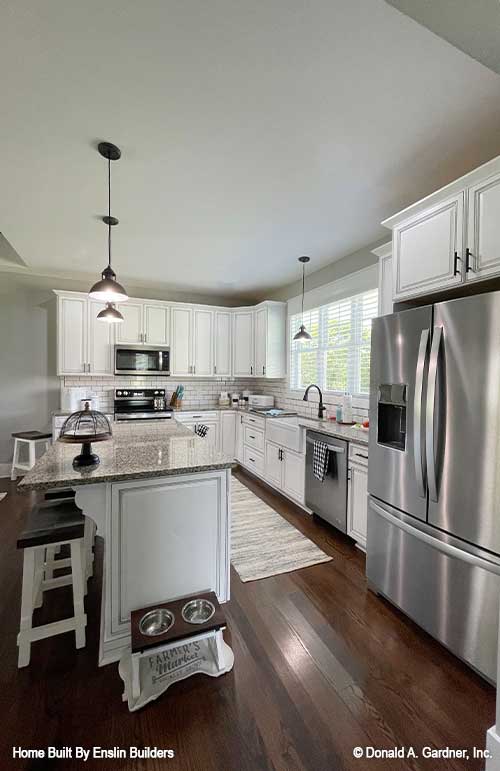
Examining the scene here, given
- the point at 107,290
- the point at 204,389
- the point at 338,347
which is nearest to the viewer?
the point at 107,290

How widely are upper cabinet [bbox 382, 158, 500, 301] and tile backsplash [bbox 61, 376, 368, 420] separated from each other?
6.53 feet

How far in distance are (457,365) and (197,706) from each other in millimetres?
1945

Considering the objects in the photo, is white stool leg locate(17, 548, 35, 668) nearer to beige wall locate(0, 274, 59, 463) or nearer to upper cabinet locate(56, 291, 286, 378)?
upper cabinet locate(56, 291, 286, 378)

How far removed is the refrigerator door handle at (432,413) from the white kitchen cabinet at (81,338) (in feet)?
13.6

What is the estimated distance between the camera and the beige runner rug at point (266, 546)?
8.04 ft

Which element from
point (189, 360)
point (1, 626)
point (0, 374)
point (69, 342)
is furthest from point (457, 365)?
point (0, 374)

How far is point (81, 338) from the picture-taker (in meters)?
4.48

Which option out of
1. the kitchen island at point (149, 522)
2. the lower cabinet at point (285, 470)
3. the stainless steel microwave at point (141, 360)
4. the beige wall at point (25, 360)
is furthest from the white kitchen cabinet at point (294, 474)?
the beige wall at point (25, 360)

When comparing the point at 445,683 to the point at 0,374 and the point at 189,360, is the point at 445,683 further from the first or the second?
the point at 0,374

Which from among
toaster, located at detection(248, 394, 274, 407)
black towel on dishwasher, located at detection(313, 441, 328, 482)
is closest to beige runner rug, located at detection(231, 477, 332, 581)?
black towel on dishwasher, located at detection(313, 441, 328, 482)

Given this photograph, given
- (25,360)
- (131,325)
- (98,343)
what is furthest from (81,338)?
(25,360)

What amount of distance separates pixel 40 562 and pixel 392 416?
2.22m

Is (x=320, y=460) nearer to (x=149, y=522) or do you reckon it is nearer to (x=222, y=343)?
(x=149, y=522)

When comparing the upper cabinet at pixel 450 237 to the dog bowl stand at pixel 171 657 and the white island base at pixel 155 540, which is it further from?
the dog bowl stand at pixel 171 657
